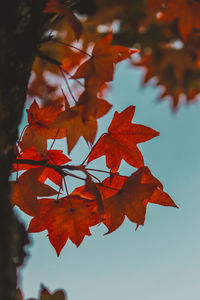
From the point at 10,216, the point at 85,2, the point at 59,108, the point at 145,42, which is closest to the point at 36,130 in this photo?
the point at 59,108

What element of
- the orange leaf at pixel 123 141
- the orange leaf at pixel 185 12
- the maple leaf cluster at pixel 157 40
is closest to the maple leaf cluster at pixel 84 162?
the orange leaf at pixel 123 141

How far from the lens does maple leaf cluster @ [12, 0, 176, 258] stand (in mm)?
572

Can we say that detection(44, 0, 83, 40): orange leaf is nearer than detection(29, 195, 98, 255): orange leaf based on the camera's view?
Yes

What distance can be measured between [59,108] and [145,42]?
1.98 metres

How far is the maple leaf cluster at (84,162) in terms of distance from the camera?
1.88 feet

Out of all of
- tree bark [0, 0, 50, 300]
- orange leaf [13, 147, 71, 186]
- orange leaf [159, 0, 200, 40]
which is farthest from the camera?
orange leaf [159, 0, 200, 40]

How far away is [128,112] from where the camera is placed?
72cm

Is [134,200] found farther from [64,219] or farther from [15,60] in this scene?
[15,60]

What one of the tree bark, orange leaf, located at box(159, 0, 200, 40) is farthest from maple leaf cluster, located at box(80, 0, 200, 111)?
the tree bark

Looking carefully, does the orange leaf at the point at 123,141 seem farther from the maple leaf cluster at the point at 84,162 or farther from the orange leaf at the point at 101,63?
the orange leaf at the point at 101,63

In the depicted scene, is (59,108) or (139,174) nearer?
(139,174)

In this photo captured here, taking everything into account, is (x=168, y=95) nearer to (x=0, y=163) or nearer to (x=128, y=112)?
(x=128, y=112)

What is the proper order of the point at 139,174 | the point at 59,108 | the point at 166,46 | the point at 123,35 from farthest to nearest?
1. the point at 166,46
2. the point at 123,35
3. the point at 59,108
4. the point at 139,174

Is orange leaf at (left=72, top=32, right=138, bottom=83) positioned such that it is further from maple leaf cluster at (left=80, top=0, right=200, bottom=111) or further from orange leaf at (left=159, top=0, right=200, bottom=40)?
maple leaf cluster at (left=80, top=0, right=200, bottom=111)
